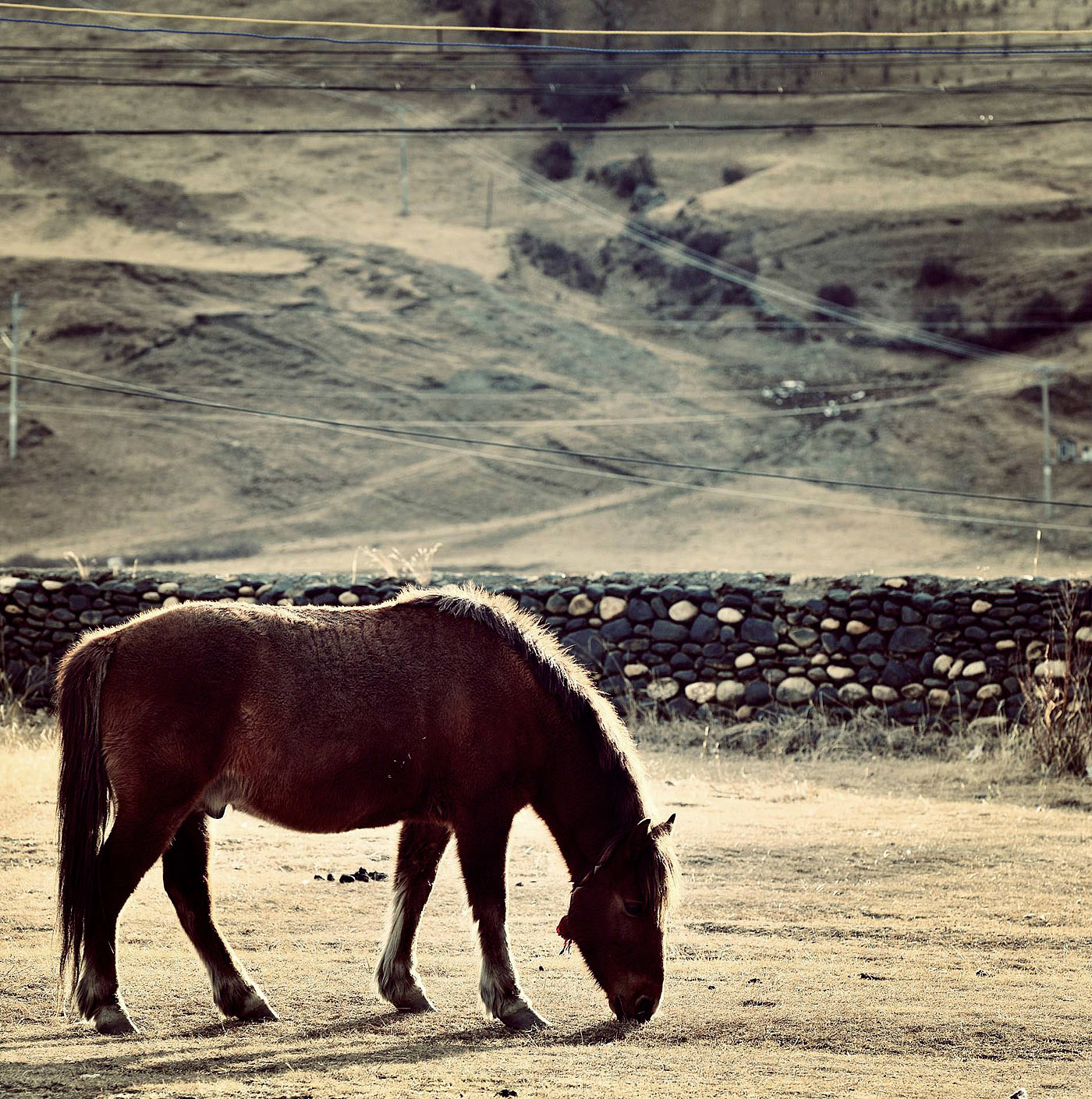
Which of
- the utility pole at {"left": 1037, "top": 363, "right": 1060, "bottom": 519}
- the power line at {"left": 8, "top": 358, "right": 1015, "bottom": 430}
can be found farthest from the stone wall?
the utility pole at {"left": 1037, "top": 363, "right": 1060, "bottom": 519}

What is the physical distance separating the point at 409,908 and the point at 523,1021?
0.80 metres

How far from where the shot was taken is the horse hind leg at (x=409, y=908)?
5680mm

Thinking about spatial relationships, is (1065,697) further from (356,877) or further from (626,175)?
(626,175)

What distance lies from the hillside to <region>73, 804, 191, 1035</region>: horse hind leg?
26.9 meters

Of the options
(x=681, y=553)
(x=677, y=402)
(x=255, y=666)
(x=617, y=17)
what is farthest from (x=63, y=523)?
(x=617, y=17)

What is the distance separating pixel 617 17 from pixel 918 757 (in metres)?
61.4

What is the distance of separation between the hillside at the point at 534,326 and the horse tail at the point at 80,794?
1046 inches

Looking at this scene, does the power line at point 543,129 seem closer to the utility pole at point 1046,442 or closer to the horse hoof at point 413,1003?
the utility pole at point 1046,442

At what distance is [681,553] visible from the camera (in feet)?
112

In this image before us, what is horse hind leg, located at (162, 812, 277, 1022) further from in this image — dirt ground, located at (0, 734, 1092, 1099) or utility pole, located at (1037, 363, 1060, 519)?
utility pole, located at (1037, 363, 1060, 519)

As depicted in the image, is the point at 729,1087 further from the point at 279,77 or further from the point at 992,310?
the point at 279,77

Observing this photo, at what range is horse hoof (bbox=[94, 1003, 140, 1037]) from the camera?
510cm

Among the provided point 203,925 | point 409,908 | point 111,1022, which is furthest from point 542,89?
point 111,1022

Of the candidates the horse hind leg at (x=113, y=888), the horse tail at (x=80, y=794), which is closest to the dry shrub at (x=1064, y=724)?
the horse hind leg at (x=113, y=888)
